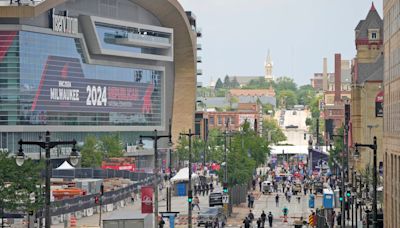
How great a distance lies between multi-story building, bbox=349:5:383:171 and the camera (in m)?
154

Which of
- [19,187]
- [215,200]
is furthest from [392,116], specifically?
[215,200]

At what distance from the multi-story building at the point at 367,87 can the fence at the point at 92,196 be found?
2507 cm

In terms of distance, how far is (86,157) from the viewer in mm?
152250

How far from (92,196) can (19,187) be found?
20.7m

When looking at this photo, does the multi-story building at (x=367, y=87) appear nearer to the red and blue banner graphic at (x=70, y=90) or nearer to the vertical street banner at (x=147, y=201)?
the red and blue banner graphic at (x=70, y=90)

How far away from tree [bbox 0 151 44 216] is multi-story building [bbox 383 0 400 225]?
19453 mm

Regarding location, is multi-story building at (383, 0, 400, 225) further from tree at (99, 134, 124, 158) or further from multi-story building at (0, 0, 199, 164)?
multi-story building at (0, 0, 199, 164)

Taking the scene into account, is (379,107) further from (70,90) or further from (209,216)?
(70,90)

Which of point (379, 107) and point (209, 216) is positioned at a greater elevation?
point (379, 107)

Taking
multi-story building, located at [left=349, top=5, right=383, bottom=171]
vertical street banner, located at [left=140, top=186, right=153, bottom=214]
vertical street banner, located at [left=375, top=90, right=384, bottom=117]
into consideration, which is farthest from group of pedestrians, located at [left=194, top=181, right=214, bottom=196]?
vertical street banner, located at [left=140, top=186, right=153, bottom=214]

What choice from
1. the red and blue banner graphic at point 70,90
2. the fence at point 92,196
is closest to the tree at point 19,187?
the fence at point 92,196

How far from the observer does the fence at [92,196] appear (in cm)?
8700

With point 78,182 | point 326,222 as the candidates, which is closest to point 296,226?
point 326,222

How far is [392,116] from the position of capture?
230 feet
